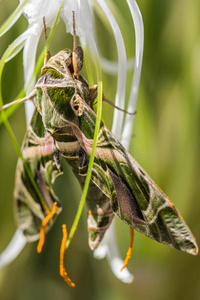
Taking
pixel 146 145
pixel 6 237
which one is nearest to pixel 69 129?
pixel 146 145

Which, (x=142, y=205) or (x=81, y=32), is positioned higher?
(x=81, y=32)

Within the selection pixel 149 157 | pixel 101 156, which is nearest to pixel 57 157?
pixel 101 156

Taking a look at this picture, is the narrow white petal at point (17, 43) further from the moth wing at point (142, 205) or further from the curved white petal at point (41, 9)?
the moth wing at point (142, 205)

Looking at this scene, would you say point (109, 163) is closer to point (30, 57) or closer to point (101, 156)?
point (101, 156)

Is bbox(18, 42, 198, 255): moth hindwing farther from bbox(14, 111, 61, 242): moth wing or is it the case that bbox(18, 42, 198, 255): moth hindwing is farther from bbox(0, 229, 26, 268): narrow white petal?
bbox(0, 229, 26, 268): narrow white petal

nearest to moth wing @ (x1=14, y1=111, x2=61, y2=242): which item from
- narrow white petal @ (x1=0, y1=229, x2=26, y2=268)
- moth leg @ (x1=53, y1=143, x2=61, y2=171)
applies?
moth leg @ (x1=53, y1=143, x2=61, y2=171)

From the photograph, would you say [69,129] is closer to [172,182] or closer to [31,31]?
[31,31]
